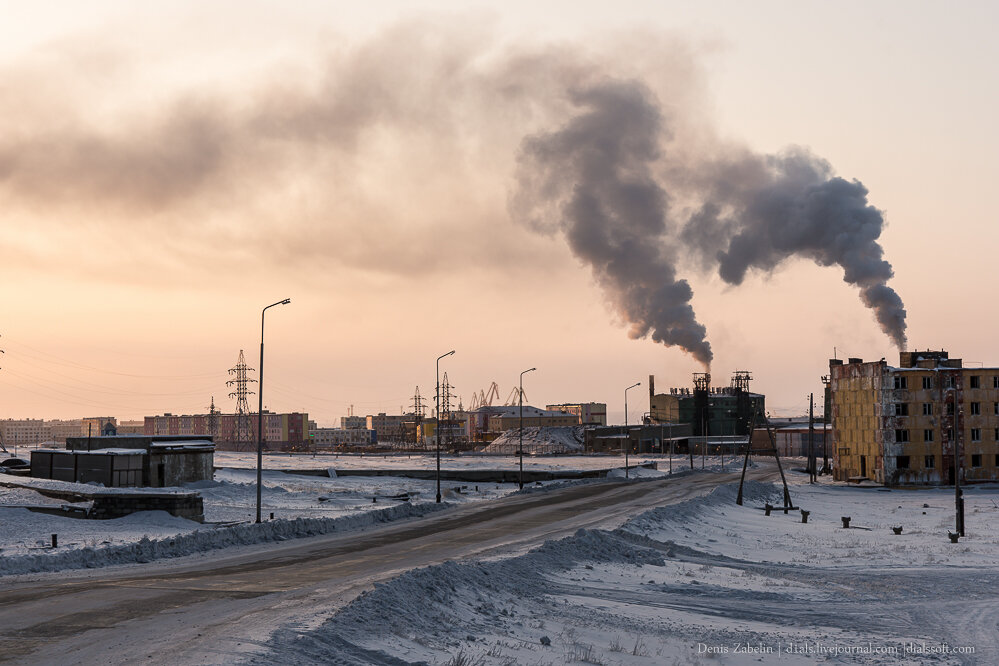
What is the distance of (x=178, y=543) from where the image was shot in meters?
36.2

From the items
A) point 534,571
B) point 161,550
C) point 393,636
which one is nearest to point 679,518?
point 534,571

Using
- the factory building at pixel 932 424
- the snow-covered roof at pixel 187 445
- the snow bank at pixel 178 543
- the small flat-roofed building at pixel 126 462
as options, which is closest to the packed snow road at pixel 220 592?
the snow bank at pixel 178 543

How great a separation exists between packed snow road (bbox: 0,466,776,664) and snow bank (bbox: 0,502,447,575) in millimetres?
1281

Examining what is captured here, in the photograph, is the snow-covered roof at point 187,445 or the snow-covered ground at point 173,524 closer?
the snow-covered ground at point 173,524

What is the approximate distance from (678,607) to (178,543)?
20.4m

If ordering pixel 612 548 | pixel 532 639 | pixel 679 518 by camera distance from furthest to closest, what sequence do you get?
pixel 679 518 → pixel 612 548 → pixel 532 639

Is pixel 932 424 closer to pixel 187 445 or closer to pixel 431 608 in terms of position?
pixel 187 445

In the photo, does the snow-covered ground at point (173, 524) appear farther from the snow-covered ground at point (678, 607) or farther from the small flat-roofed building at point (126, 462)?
the snow-covered ground at point (678, 607)

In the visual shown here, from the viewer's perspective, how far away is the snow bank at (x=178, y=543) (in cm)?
3058

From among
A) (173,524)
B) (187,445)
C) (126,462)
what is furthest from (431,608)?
(187,445)

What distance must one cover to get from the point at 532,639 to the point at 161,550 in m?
19.2

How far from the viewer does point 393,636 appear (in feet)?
64.2

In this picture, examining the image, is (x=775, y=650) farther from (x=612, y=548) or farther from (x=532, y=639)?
(x=612, y=548)

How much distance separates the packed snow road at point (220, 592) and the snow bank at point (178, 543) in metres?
1.28
